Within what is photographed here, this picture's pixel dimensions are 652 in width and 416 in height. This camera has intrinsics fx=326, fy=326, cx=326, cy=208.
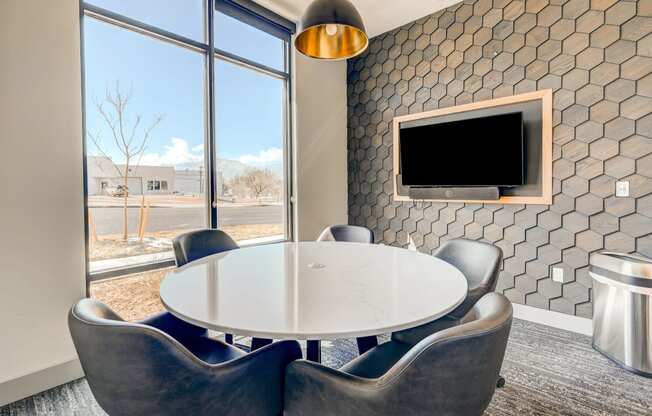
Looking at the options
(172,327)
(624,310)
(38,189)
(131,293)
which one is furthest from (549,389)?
(38,189)

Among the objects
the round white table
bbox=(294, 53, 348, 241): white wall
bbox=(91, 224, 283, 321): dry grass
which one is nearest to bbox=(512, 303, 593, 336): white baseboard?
the round white table

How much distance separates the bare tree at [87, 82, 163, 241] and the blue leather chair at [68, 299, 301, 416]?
5.74ft

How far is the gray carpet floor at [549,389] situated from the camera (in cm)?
179

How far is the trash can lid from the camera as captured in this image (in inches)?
80.4

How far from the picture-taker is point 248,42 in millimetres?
3318

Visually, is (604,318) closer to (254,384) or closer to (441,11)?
(254,384)

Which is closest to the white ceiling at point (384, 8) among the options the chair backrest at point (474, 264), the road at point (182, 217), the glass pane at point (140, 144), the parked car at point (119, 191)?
the glass pane at point (140, 144)

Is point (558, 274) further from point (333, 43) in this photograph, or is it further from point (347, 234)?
point (333, 43)

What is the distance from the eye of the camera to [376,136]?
409 cm

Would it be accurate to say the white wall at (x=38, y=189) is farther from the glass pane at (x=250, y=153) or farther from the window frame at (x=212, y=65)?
the glass pane at (x=250, y=153)

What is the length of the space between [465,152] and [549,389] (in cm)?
208

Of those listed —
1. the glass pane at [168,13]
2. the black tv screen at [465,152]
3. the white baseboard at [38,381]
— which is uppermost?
the glass pane at [168,13]

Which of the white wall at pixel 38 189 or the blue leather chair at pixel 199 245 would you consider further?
the blue leather chair at pixel 199 245

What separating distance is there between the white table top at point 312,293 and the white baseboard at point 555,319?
177cm
